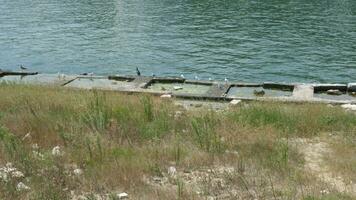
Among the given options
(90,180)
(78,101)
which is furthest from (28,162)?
(78,101)

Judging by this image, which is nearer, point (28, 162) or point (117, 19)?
point (28, 162)

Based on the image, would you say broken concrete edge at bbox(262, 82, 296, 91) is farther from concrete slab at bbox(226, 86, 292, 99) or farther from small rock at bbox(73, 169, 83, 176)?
small rock at bbox(73, 169, 83, 176)

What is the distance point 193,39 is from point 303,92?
1676 centimetres

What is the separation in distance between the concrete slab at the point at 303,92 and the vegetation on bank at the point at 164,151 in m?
4.03

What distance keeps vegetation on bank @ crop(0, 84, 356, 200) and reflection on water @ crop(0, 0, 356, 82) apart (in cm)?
1323

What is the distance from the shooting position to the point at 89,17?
4309cm

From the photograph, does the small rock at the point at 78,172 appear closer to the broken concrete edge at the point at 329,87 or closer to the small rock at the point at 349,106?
the small rock at the point at 349,106

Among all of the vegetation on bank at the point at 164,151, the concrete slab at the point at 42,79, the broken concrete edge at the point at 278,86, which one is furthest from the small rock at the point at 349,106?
the concrete slab at the point at 42,79

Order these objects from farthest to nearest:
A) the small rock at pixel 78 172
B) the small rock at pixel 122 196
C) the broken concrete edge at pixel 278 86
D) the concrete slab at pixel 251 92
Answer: the broken concrete edge at pixel 278 86 → the concrete slab at pixel 251 92 → the small rock at pixel 78 172 → the small rock at pixel 122 196

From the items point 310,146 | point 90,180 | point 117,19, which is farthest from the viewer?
point 117,19

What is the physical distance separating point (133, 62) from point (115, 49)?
3785mm

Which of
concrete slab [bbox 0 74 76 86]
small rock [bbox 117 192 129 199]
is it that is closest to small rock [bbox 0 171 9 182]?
small rock [bbox 117 192 129 199]

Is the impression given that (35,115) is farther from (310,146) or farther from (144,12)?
(144,12)

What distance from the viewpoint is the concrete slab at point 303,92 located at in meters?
16.5
